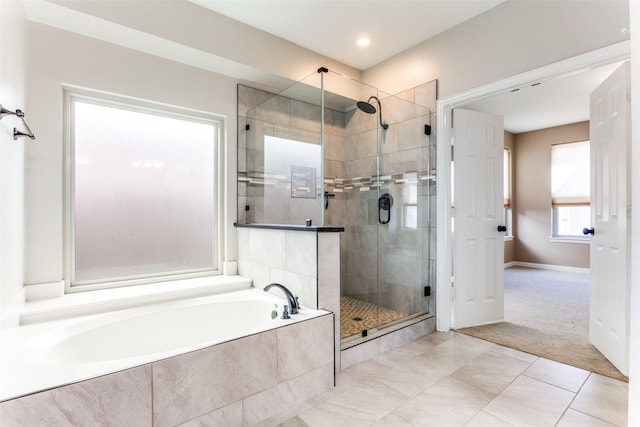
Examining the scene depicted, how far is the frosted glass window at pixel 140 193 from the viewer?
91.2 inches

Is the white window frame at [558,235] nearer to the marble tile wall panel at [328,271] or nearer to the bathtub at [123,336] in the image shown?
the marble tile wall panel at [328,271]

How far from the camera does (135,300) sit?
2178 mm

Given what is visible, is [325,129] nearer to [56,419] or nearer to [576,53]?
[576,53]

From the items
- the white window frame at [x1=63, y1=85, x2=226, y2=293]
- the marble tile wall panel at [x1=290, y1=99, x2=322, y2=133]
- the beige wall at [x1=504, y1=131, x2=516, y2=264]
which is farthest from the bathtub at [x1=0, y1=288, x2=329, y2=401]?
the beige wall at [x1=504, y1=131, x2=516, y2=264]

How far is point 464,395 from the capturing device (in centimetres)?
183

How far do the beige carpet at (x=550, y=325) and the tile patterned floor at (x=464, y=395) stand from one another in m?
0.17

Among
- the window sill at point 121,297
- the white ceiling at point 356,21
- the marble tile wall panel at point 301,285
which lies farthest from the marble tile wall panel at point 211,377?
the white ceiling at point 356,21

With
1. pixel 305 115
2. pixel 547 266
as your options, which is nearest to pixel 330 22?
pixel 305 115

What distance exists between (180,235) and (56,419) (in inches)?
68.3

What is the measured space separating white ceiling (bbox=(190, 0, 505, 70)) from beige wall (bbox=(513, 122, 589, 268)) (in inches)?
166

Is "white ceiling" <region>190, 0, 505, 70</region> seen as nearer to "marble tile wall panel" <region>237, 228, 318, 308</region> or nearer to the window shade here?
"marble tile wall panel" <region>237, 228, 318, 308</region>

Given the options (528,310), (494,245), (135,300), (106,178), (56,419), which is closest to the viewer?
(56,419)

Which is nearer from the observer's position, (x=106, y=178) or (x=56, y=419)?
(x=56, y=419)

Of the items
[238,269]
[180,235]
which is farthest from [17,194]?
[238,269]
